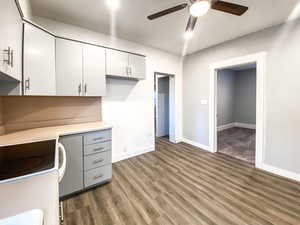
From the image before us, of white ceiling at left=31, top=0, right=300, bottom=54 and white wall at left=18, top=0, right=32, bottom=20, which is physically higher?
white ceiling at left=31, top=0, right=300, bottom=54

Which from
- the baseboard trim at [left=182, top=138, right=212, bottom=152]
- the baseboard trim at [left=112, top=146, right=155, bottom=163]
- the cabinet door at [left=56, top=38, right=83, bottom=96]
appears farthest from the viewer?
the baseboard trim at [left=182, top=138, right=212, bottom=152]

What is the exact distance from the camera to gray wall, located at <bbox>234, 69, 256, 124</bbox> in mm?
5777

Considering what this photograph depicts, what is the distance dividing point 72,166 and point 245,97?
6.80m

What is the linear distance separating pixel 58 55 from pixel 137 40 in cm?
169

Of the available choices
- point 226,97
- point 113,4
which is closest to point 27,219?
point 113,4

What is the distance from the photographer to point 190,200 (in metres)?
1.88

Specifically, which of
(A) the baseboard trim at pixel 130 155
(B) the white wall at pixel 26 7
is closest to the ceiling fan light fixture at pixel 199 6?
(B) the white wall at pixel 26 7

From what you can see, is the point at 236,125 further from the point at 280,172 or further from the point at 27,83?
the point at 27,83

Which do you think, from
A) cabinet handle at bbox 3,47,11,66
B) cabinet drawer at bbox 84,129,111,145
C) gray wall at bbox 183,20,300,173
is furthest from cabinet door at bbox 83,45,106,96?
gray wall at bbox 183,20,300,173

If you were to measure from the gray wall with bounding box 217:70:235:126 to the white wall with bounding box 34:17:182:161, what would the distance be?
2972 millimetres

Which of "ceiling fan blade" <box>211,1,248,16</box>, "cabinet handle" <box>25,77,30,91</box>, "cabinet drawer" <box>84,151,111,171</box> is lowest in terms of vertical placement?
"cabinet drawer" <box>84,151,111,171</box>

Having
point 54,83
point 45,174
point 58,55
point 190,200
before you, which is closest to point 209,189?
point 190,200

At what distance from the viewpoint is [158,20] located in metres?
2.30

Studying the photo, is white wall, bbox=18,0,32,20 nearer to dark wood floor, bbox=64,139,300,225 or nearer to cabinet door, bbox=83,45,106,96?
cabinet door, bbox=83,45,106,96
